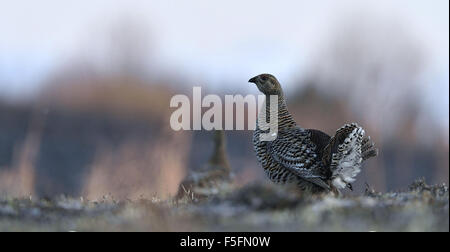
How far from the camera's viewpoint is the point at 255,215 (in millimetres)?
6000

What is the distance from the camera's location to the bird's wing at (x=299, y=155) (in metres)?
8.61

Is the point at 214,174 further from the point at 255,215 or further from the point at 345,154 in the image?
the point at 255,215

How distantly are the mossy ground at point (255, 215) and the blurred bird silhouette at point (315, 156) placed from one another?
1.10m

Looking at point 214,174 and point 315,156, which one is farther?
point 214,174

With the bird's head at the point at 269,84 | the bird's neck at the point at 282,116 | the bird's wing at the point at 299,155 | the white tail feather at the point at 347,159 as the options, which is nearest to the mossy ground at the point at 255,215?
the white tail feather at the point at 347,159

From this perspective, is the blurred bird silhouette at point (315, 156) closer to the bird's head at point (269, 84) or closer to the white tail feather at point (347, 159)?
the white tail feather at point (347, 159)

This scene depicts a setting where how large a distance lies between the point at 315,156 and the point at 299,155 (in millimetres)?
209

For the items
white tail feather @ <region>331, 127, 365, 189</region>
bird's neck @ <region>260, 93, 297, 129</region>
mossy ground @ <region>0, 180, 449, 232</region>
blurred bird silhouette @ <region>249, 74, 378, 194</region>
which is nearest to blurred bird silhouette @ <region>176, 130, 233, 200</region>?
bird's neck @ <region>260, 93, 297, 129</region>

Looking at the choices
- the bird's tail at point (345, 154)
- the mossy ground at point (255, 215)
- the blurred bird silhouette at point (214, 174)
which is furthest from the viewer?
A: the blurred bird silhouette at point (214, 174)

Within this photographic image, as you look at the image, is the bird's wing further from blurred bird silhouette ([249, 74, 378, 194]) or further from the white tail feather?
the white tail feather

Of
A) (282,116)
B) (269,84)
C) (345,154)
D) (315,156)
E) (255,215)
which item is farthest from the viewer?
(269,84)

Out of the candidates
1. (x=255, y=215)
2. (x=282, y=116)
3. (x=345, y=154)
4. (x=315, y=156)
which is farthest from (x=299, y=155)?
(x=255, y=215)

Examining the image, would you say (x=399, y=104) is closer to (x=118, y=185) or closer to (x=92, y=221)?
(x=118, y=185)
